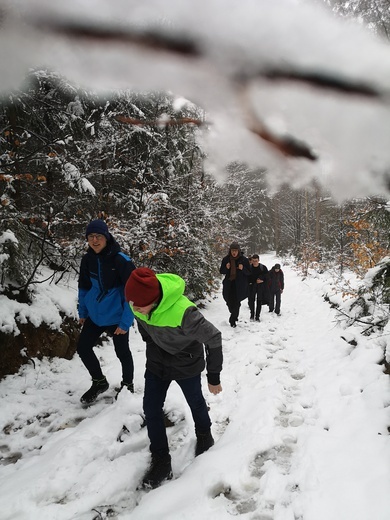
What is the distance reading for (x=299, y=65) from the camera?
28.1 inches

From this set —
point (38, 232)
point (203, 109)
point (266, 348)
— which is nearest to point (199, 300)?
point (266, 348)

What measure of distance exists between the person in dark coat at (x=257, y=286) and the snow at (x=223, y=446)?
9.79 ft

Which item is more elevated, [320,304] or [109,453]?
[109,453]

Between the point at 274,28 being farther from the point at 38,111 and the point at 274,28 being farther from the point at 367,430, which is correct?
the point at 38,111

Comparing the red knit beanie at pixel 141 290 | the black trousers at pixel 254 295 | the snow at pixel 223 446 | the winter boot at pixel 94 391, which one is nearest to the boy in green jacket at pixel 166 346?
the red knit beanie at pixel 141 290

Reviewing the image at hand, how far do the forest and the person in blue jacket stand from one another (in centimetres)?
120

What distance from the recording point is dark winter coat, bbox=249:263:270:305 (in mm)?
7820

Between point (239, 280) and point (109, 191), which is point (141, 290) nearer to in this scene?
point (239, 280)

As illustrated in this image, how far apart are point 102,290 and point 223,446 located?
188cm

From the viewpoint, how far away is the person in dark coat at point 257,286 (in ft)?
25.5

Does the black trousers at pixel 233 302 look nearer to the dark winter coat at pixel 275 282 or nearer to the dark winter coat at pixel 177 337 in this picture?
the dark winter coat at pixel 275 282

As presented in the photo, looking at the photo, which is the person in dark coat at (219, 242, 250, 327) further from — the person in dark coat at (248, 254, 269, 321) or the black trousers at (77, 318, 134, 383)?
the black trousers at (77, 318, 134, 383)

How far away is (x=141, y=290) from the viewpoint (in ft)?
6.99

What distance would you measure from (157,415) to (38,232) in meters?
4.12
